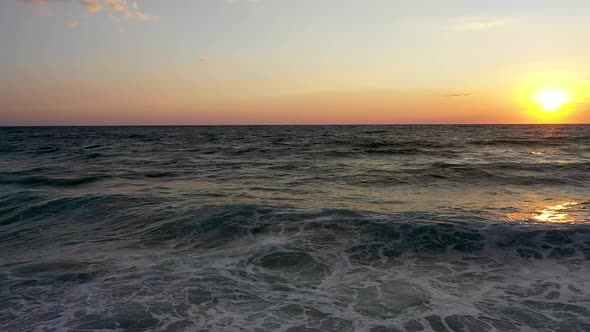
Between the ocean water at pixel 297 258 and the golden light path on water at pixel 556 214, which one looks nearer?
the ocean water at pixel 297 258

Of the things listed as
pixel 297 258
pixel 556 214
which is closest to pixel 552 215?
pixel 556 214

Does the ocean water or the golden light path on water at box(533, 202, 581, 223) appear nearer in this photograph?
the ocean water

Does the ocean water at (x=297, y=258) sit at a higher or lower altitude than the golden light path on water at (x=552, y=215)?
lower

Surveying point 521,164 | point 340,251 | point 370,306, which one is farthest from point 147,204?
point 521,164

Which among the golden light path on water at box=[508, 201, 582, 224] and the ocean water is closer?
the ocean water

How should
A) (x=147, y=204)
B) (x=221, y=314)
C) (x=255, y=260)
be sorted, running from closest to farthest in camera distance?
(x=221, y=314), (x=255, y=260), (x=147, y=204)

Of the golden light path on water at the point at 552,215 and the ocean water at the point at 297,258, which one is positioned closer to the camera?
the ocean water at the point at 297,258

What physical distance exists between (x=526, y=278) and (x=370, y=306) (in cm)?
316

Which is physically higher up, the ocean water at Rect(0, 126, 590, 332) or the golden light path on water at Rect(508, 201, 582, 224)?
the golden light path on water at Rect(508, 201, 582, 224)

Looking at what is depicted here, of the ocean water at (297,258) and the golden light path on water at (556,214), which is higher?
the golden light path on water at (556,214)

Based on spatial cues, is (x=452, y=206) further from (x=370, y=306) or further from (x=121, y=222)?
(x=121, y=222)

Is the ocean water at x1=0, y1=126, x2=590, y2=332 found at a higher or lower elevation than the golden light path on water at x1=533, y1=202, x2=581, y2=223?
lower

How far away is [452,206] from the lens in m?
12.4

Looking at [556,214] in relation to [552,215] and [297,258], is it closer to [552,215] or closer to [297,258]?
[552,215]
